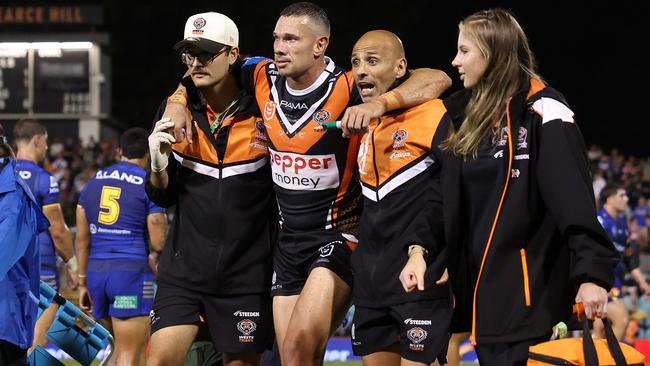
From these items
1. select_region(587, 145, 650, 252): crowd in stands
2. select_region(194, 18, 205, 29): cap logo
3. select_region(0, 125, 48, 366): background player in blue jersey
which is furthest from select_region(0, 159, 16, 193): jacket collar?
select_region(587, 145, 650, 252): crowd in stands

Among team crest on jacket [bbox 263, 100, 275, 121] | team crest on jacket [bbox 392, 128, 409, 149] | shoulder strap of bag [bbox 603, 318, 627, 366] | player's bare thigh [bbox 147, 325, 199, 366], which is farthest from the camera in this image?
team crest on jacket [bbox 263, 100, 275, 121]

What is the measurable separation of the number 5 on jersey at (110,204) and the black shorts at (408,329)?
14.6ft

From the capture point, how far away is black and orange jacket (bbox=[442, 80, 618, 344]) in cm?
423

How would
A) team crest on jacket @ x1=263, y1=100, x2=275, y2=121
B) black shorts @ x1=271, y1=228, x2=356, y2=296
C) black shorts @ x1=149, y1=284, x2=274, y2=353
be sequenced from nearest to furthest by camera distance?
black shorts @ x1=271, y1=228, x2=356, y2=296 < team crest on jacket @ x1=263, y1=100, x2=275, y2=121 < black shorts @ x1=149, y1=284, x2=274, y2=353

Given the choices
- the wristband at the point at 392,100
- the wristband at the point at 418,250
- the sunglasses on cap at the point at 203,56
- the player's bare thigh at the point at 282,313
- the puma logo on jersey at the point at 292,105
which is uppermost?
the sunglasses on cap at the point at 203,56

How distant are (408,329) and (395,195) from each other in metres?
0.69

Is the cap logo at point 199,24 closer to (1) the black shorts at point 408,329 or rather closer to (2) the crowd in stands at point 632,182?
(1) the black shorts at point 408,329

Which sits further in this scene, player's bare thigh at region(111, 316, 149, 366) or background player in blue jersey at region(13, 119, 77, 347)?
background player in blue jersey at region(13, 119, 77, 347)

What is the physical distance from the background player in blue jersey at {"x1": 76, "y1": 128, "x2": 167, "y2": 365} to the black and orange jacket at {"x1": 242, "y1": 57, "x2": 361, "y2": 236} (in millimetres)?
3641

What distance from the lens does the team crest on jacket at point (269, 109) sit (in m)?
6.11

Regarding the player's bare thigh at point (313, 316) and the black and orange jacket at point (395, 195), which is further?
the player's bare thigh at point (313, 316)

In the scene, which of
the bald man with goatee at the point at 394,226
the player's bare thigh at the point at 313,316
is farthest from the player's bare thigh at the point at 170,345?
the bald man with goatee at the point at 394,226

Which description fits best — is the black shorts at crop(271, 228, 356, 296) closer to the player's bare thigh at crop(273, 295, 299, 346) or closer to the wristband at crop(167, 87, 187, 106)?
the player's bare thigh at crop(273, 295, 299, 346)

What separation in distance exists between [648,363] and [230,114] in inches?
365
